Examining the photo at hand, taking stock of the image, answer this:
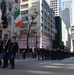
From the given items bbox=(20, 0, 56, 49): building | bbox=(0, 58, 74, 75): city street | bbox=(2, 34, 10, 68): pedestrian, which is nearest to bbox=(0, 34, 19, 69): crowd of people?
bbox=(2, 34, 10, 68): pedestrian

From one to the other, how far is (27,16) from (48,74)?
335ft

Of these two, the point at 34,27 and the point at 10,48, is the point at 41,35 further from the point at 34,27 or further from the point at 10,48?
the point at 10,48

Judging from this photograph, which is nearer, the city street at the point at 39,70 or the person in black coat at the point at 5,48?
the city street at the point at 39,70

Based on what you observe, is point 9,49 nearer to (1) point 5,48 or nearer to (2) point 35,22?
(1) point 5,48

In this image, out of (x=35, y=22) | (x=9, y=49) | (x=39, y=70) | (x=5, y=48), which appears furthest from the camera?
(x=35, y=22)

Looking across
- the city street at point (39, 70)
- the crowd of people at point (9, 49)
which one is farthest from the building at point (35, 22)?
the crowd of people at point (9, 49)

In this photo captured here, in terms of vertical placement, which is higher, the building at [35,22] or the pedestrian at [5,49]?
the building at [35,22]

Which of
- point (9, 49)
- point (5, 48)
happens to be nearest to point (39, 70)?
point (9, 49)

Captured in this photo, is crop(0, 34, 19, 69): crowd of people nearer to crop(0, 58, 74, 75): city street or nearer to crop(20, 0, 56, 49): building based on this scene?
crop(0, 58, 74, 75): city street

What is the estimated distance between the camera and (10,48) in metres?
14.9

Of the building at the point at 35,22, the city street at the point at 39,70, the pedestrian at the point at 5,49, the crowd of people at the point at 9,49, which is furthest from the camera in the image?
the building at the point at 35,22

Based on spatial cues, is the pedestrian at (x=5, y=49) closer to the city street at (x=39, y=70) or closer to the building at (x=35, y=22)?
the city street at (x=39, y=70)

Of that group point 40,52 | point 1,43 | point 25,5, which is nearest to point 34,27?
point 25,5

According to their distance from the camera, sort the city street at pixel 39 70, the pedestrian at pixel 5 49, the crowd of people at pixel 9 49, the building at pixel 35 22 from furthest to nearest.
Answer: the building at pixel 35 22 < the pedestrian at pixel 5 49 < the crowd of people at pixel 9 49 < the city street at pixel 39 70
